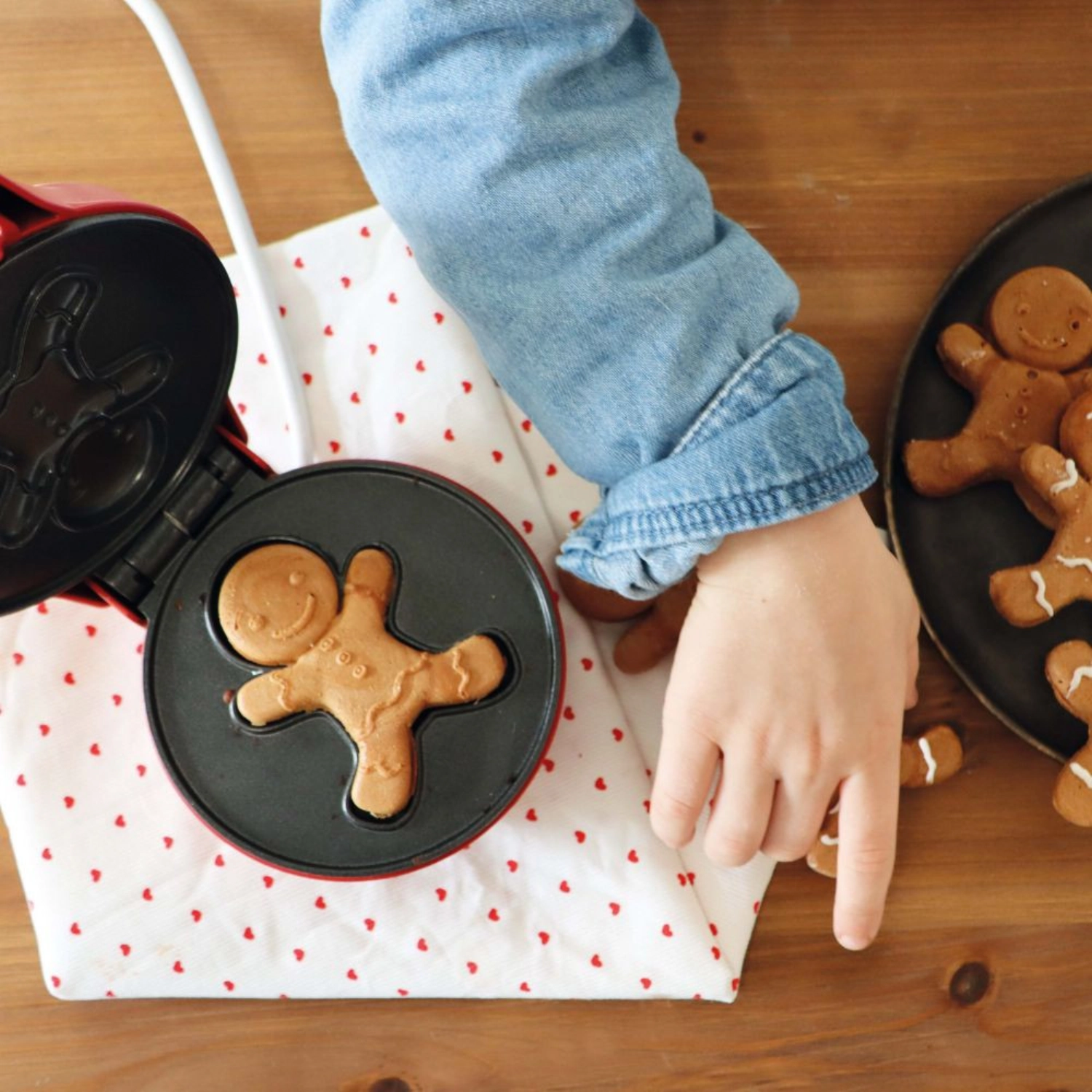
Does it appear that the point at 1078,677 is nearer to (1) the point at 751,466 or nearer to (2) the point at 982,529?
(2) the point at 982,529

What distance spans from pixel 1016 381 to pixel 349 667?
36 cm

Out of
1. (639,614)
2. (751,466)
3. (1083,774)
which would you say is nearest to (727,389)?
(751,466)

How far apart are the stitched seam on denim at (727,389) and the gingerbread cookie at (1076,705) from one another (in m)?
0.23

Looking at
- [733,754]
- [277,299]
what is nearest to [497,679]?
[733,754]

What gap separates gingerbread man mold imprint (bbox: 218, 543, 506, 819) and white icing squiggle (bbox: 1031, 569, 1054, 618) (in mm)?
263

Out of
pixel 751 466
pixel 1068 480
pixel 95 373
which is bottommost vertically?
pixel 1068 480

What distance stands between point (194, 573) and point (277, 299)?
174 millimetres

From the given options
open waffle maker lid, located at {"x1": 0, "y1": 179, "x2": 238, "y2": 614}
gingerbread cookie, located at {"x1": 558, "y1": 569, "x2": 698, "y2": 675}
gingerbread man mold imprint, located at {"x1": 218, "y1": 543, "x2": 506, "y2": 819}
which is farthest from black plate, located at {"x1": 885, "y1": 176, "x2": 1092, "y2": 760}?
open waffle maker lid, located at {"x1": 0, "y1": 179, "x2": 238, "y2": 614}

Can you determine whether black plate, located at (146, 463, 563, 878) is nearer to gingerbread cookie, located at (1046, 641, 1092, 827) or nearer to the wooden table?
the wooden table

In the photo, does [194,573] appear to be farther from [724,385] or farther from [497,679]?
[724,385]

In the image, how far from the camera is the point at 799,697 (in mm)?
434

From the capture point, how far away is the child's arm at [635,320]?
1.34ft

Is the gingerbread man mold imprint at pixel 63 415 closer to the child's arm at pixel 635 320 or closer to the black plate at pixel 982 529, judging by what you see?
the child's arm at pixel 635 320

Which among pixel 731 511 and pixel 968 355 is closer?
pixel 731 511
